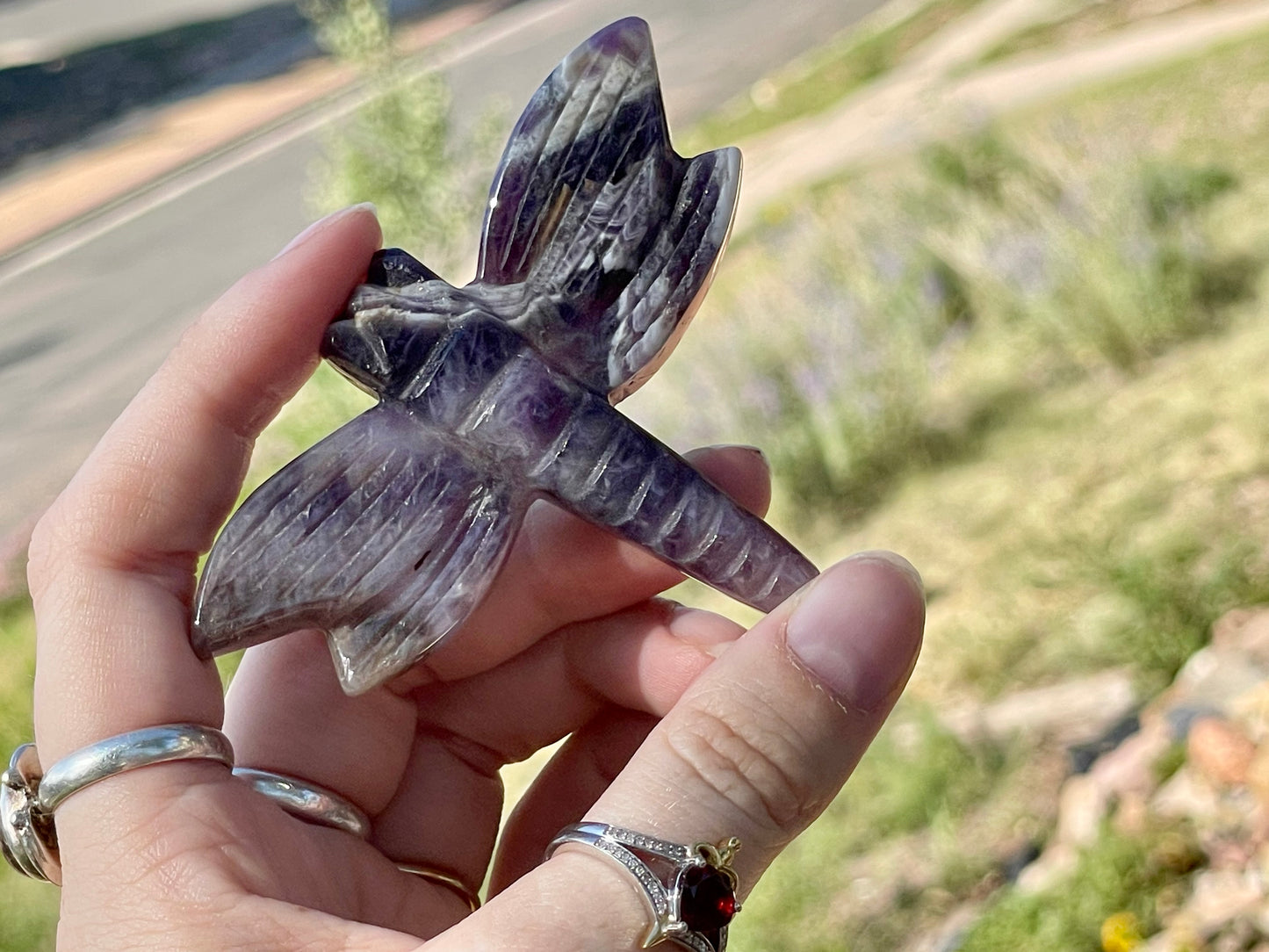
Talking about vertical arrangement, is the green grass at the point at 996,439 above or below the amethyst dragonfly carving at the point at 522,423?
below

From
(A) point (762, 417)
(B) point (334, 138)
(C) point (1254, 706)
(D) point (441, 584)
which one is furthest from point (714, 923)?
(B) point (334, 138)

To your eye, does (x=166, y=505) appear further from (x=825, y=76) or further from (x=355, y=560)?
(x=825, y=76)

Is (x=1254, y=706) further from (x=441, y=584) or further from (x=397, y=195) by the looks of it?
(x=397, y=195)

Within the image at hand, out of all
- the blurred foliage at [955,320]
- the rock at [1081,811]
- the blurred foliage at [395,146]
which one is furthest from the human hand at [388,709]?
the blurred foliage at [395,146]

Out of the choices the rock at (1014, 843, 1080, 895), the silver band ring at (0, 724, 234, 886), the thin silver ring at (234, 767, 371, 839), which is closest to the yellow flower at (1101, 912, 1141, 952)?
the rock at (1014, 843, 1080, 895)

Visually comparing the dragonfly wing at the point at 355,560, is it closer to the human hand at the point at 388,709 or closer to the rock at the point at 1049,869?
the human hand at the point at 388,709

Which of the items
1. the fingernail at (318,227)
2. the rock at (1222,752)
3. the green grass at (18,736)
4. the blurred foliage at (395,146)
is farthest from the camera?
the blurred foliage at (395,146)
